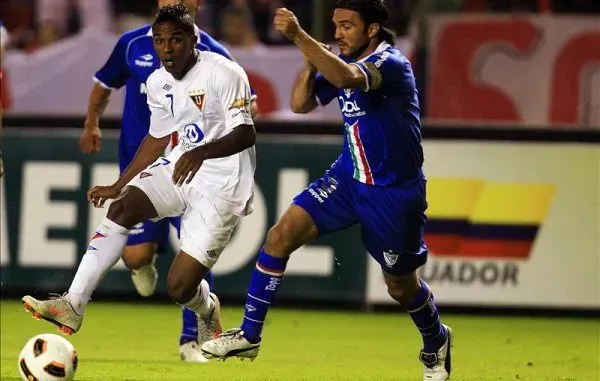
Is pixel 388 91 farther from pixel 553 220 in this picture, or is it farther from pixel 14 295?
pixel 14 295

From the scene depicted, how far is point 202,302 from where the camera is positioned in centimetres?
854

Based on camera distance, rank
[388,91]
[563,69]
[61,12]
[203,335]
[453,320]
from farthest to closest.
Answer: [61,12] < [563,69] < [453,320] < [203,335] < [388,91]

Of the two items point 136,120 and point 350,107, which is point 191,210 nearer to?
point 350,107

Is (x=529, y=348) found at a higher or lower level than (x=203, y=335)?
lower

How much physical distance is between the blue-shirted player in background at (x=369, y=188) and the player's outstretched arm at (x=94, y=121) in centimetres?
209

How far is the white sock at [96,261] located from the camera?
7.67 meters

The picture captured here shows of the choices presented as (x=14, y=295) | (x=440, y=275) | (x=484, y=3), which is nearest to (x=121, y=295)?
(x=14, y=295)

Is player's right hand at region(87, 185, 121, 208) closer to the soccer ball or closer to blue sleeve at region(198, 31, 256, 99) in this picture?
the soccer ball

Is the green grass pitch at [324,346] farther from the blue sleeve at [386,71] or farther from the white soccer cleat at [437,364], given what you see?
the blue sleeve at [386,71]

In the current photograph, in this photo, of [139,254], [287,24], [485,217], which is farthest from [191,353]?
[485,217]

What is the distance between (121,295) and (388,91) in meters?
5.59

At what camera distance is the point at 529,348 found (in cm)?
1055

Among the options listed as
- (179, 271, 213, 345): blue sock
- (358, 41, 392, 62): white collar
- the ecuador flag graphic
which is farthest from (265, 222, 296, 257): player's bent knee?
the ecuador flag graphic

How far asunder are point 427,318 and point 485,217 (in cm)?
441
